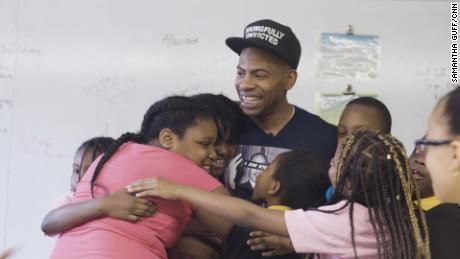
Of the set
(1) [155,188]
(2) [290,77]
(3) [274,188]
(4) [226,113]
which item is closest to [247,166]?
(4) [226,113]

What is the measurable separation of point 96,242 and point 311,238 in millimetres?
549

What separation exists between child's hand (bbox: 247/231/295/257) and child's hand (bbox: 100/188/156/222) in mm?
303

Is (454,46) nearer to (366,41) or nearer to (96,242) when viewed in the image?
(366,41)

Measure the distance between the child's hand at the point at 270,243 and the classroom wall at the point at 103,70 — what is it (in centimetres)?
170

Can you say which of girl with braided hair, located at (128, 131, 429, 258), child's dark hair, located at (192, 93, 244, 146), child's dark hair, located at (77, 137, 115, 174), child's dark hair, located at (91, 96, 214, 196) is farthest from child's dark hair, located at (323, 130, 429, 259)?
child's dark hair, located at (77, 137, 115, 174)

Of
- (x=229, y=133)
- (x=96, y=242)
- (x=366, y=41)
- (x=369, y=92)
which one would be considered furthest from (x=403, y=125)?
(x=96, y=242)

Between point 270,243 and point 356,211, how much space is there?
0.85 ft

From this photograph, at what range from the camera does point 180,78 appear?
2941 millimetres

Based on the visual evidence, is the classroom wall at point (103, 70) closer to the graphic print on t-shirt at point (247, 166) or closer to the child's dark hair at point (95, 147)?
the child's dark hair at point (95, 147)

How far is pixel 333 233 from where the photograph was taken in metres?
1.17

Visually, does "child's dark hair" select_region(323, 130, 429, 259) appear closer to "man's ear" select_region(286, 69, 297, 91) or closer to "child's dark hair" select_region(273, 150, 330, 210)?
"child's dark hair" select_region(273, 150, 330, 210)

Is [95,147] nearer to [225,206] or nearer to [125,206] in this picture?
[125,206]

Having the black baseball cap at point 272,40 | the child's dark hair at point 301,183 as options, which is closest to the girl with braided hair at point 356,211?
the child's dark hair at point 301,183

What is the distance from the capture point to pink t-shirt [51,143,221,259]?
1.25m
